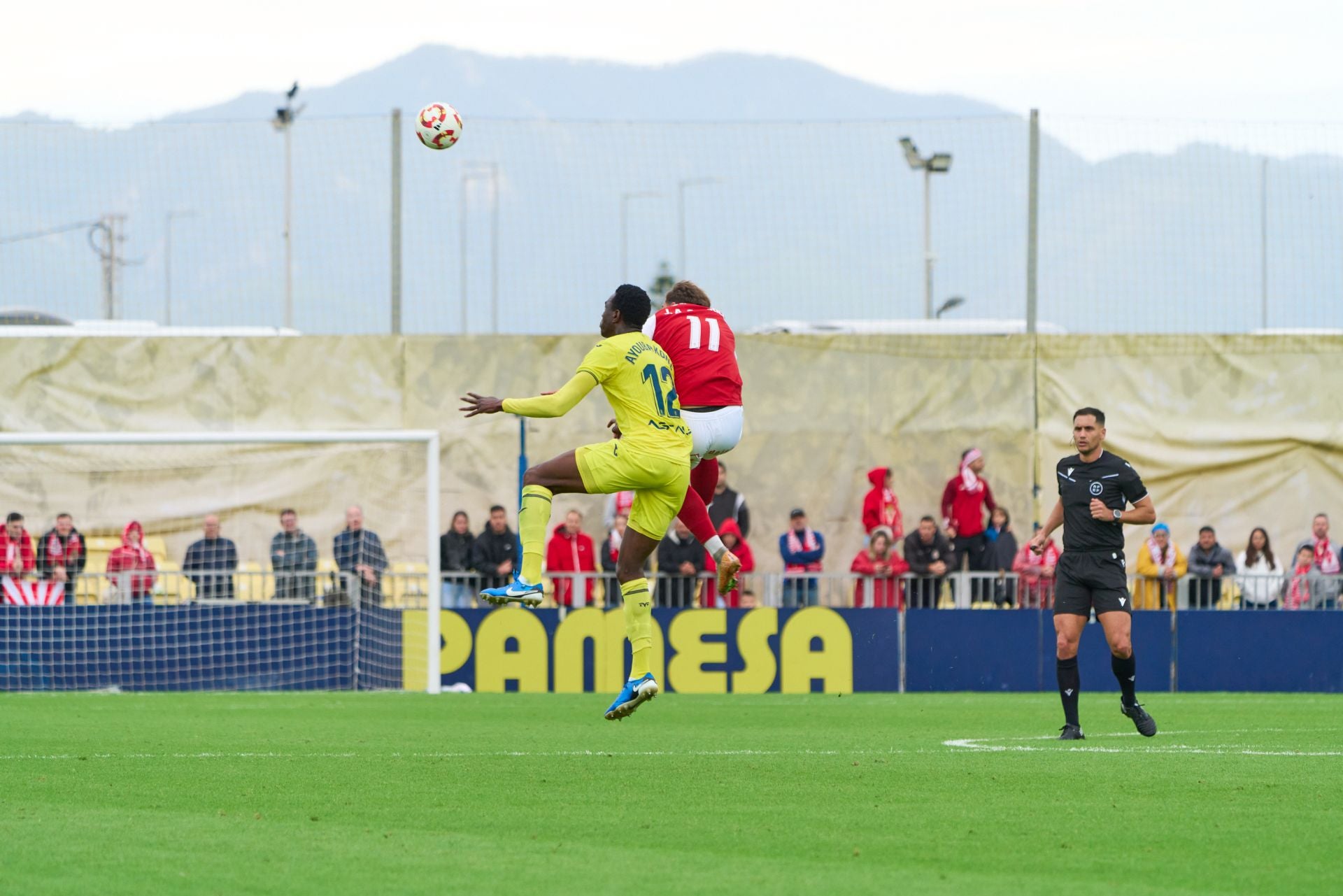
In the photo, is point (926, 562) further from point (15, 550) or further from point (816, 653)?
point (15, 550)

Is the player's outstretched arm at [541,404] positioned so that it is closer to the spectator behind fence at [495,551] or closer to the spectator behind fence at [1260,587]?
the spectator behind fence at [495,551]

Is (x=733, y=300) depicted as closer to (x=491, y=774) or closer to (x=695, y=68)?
(x=491, y=774)

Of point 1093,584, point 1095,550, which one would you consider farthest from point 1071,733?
point 1095,550

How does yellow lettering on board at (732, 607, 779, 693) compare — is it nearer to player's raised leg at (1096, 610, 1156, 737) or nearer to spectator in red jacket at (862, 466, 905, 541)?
spectator in red jacket at (862, 466, 905, 541)

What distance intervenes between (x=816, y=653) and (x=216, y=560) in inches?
258

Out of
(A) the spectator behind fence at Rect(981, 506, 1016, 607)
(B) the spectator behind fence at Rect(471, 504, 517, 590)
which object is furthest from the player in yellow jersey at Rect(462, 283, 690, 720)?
(A) the spectator behind fence at Rect(981, 506, 1016, 607)

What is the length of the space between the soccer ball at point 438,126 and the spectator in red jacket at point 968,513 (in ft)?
28.1

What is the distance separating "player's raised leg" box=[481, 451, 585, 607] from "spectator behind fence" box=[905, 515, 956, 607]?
33.0 ft

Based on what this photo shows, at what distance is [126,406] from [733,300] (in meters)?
7.57

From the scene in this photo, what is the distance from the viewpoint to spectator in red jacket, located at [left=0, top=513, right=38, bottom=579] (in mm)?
18359

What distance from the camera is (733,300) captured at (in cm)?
2147

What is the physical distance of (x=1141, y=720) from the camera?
1140 cm

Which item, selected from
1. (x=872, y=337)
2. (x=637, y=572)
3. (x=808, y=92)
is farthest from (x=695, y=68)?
(x=637, y=572)

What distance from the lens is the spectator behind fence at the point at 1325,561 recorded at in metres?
20.1
